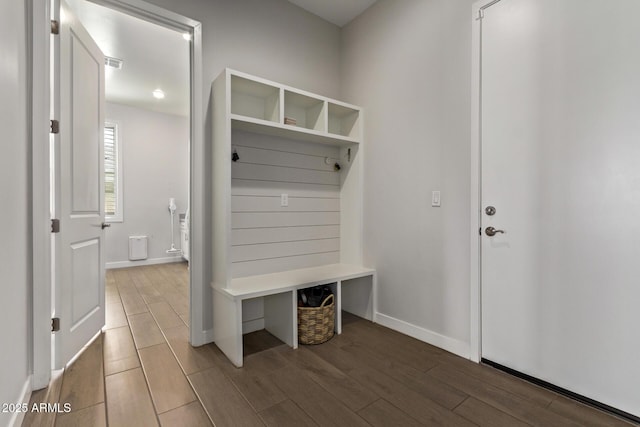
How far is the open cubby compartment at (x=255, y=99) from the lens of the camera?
2.36m

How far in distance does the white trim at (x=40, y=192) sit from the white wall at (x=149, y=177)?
384cm

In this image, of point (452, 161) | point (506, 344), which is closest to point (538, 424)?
point (506, 344)

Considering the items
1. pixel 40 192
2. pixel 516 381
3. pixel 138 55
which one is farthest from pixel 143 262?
pixel 516 381

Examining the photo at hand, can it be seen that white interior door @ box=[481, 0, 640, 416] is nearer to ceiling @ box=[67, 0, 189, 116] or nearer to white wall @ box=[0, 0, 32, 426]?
white wall @ box=[0, 0, 32, 426]

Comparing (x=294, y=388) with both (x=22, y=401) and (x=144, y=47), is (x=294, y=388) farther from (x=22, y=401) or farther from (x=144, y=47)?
(x=144, y=47)

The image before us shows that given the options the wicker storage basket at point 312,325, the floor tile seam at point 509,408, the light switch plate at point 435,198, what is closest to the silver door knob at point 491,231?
the light switch plate at point 435,198

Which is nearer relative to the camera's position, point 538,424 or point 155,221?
point 538,424

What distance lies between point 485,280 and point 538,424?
2.59 ft

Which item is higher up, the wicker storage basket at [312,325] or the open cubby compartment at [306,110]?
the open cubby compartment at [306,110]

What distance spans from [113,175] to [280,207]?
402 centimetres

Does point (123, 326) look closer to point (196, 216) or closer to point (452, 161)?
point (196, 216)

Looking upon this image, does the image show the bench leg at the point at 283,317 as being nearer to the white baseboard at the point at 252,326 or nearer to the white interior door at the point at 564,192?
the white baseboard at the point at 252,326

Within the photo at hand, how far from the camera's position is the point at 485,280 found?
78.7 inches

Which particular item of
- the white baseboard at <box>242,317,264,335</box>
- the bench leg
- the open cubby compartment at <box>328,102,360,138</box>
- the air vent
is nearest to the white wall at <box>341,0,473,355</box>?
the open cubby compartment at <box>328,102,360,138</box>
